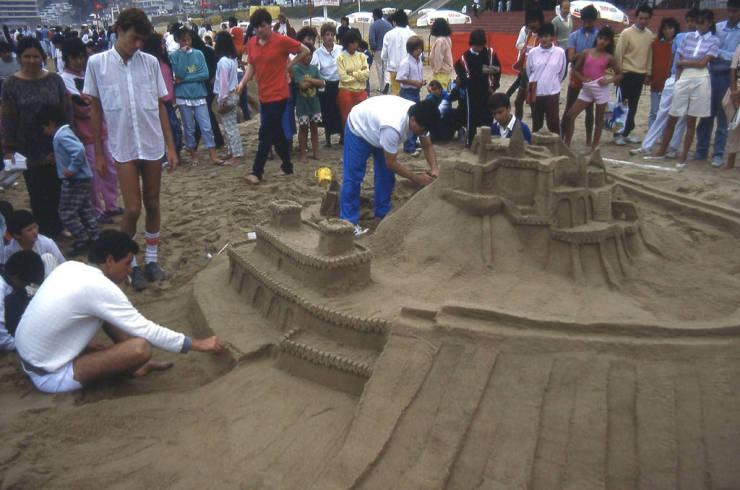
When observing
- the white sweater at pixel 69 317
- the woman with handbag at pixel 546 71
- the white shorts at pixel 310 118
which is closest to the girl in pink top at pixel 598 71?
the woman with handbag at pixel 546 71

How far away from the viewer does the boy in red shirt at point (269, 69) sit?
22.1 feet

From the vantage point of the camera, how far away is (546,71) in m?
7.20

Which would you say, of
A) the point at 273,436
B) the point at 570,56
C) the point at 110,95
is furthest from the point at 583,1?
the point at 273,436

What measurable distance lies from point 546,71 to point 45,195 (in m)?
5.91

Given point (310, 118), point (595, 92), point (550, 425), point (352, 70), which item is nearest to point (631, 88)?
point (595, 92)

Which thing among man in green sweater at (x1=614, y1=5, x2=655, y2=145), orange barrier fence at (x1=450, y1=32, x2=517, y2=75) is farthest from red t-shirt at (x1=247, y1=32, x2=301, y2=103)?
orange barrier fence at (x1=450, y1=32, x2=517, y2=75)

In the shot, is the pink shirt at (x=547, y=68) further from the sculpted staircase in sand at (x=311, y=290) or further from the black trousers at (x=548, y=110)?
the sculpted staircase in sand at (x=311, y=290)

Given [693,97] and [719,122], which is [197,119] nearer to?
[693,97]

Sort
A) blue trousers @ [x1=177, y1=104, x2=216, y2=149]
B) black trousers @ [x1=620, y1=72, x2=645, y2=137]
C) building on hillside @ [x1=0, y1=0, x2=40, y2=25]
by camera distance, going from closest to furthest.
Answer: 1. black trousers @ [x1=620, y1=72, x2=645, y2=137]
2. blue trousers @ [x1=177, y1=104, x2=216, y2=149]
3. building on hillside @ [x1=0, y1=0, x2=40, y2=25]

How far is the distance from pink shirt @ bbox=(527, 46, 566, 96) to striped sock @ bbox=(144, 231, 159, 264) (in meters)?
5.01

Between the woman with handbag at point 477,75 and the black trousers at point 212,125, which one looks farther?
the black trousers at point 212,125

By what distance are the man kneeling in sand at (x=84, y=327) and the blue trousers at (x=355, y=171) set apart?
228 centimetres

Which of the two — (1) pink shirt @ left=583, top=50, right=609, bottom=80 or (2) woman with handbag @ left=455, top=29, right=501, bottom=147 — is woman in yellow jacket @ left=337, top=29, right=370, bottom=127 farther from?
(1) pink shirt @ left=583, top=50, right=609, bottom=80

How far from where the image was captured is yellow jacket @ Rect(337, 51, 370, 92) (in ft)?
26.2
